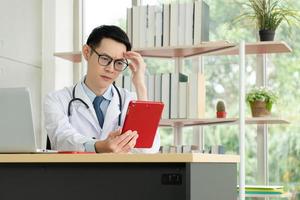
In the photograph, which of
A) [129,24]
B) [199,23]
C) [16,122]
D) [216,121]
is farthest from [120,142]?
[129,24]

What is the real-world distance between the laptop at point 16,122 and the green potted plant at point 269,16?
219cm

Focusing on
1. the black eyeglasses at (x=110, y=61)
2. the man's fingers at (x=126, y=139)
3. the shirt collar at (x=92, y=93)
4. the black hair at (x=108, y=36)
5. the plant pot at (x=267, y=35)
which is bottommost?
the man's fingers at (x=126, y=139)

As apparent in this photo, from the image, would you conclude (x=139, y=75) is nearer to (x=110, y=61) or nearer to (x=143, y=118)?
(x=110, y=61)

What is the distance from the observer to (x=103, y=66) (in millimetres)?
2867

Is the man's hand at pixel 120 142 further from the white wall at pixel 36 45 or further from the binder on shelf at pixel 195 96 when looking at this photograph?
the white wall at pixel 36 45

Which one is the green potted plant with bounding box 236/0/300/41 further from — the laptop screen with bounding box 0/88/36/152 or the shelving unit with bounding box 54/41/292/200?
the laptop screen with bounding box 0/88/36/152

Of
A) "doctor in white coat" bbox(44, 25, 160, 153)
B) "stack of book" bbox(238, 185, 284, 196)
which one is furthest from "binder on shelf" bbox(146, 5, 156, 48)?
"stack of book" bbox(238, 185, 284, 196)

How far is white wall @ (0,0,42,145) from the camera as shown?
3.99m

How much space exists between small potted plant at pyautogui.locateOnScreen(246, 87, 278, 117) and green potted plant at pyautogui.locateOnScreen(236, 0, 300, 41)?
331 mm

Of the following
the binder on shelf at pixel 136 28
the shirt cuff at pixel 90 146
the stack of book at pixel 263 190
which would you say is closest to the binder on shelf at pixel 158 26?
the binder on shelf at pixel 136 28

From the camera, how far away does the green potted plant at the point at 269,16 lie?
12.6ft

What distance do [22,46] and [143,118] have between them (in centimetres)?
215

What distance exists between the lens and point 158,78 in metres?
3.96

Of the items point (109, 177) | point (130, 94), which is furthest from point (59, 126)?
point (109, 177)
